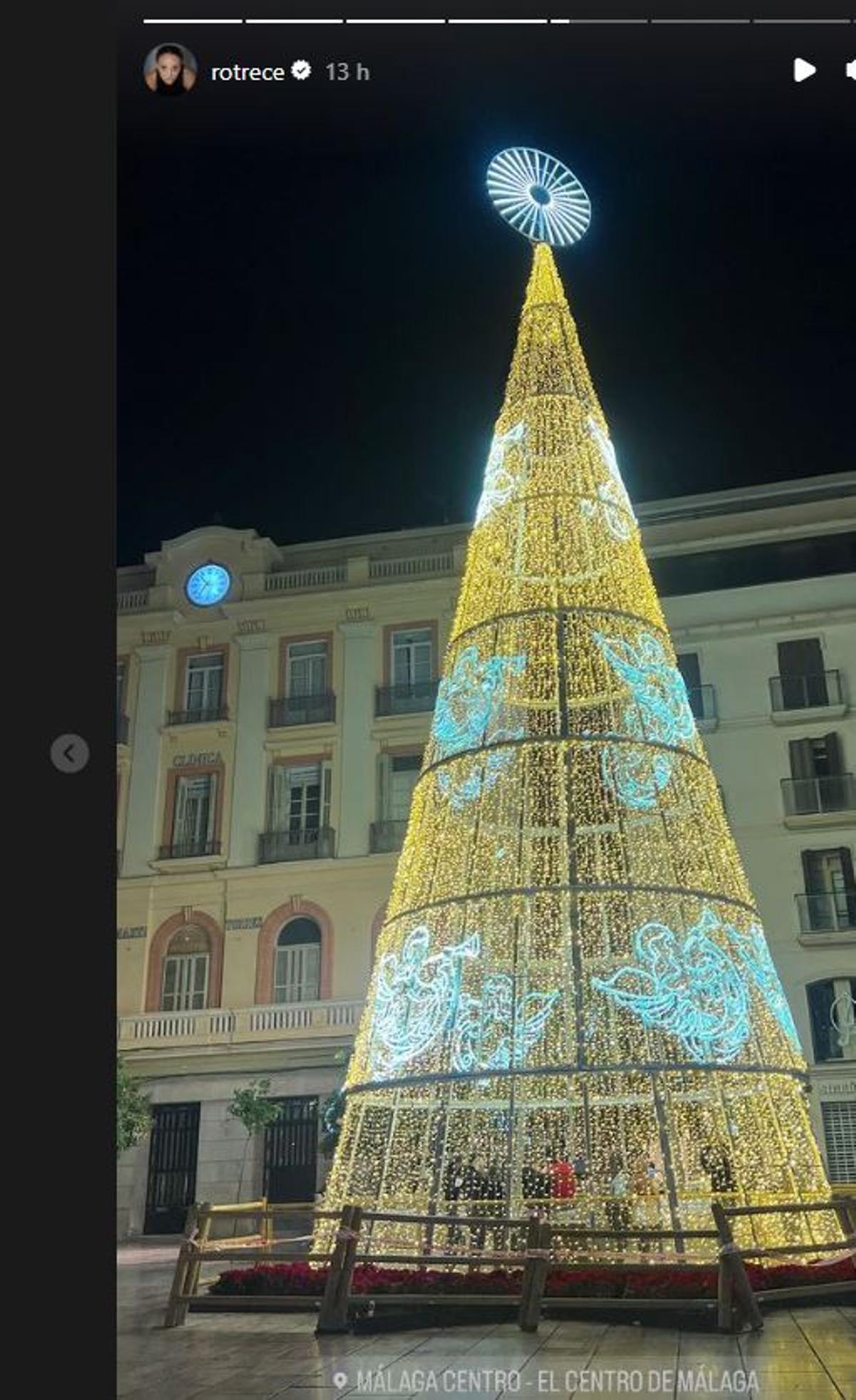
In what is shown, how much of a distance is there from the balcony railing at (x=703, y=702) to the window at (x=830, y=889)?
4.11 ft

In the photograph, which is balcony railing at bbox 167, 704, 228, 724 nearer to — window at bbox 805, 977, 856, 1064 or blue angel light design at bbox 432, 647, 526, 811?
Result: blue angel light design at bbox 432, 647, 526, 811

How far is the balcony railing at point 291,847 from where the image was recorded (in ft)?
19.7

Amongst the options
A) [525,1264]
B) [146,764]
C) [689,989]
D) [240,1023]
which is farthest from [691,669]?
[146,764]

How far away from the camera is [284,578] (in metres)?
6.05

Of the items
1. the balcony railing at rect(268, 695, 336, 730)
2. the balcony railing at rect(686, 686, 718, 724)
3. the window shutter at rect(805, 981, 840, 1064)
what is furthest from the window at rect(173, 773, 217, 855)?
the window shutter at rect(805, 981, 840, 1064)

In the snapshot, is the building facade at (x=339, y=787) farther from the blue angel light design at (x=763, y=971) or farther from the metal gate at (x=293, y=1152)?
the blue angel light design at (x=763, y=971)

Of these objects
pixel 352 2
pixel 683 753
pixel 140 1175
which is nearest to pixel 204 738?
pixel 140 1175

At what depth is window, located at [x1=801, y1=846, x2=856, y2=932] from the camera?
245 inches

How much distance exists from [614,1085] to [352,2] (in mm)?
5455

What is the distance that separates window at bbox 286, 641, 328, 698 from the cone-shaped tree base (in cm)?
69

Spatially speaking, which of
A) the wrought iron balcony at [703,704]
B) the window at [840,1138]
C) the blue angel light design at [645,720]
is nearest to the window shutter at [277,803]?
the blue angel light design at [645,720]

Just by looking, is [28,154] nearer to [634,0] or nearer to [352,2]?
[352,2]

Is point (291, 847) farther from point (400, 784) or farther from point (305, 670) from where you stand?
point (400, 784)

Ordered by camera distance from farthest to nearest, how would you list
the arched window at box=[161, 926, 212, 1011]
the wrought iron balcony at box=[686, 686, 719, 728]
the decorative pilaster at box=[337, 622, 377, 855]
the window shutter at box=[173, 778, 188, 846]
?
1. the wrought iron balcony at box=[686, 686, 719, 728]
2. the decorative pilaster at box=[337, 622, 377, 855]
3. the arched window at box=[161, 926, 212, 1011]
4. the window shutter at box=[173, 778, 188, 846]
